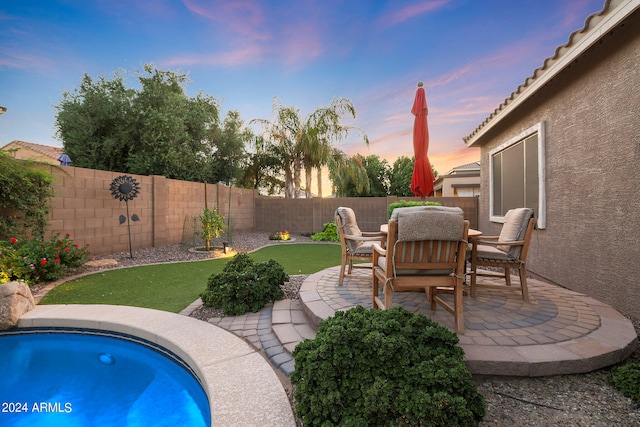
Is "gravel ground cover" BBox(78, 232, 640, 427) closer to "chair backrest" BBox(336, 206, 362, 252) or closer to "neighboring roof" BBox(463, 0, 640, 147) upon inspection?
"chair backrest" BBox(336, 206, 362, 252)

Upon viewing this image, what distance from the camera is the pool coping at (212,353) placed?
5.29 feet

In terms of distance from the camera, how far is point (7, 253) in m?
4.04

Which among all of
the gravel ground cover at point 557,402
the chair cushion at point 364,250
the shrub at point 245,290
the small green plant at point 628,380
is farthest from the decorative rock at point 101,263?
Answer: the small green plant at point 628,380

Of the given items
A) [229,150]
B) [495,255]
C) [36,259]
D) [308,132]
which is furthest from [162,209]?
[495,255]

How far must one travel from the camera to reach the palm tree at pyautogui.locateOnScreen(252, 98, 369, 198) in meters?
12.5

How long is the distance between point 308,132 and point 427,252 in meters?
10.8

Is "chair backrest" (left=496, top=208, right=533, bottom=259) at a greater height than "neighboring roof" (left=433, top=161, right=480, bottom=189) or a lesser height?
lesser

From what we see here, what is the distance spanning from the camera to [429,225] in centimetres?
224

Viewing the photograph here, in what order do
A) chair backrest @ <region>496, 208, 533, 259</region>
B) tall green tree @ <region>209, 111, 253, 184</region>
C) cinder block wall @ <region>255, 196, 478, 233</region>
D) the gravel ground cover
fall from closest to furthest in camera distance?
the gravel ground cover, chair backrest @ <region>496, 208, 533, 259</region>, cinder block wall @ <region>255, 196, 478, 233</region>, tall green tree @ <region>209, 111, 253, 184</region>

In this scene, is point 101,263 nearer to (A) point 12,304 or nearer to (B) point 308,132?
(A) point 12,304

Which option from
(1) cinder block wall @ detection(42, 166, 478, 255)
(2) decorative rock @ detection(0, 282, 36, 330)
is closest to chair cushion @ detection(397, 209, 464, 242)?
(2) decorative rock @ detection(0, 282, 36, 330)

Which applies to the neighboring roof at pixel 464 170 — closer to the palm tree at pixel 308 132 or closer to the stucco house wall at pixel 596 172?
the palm tree at pixel 308 132

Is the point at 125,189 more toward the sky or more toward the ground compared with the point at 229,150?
more toward the ground

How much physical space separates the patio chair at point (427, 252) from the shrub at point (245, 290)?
153cm
